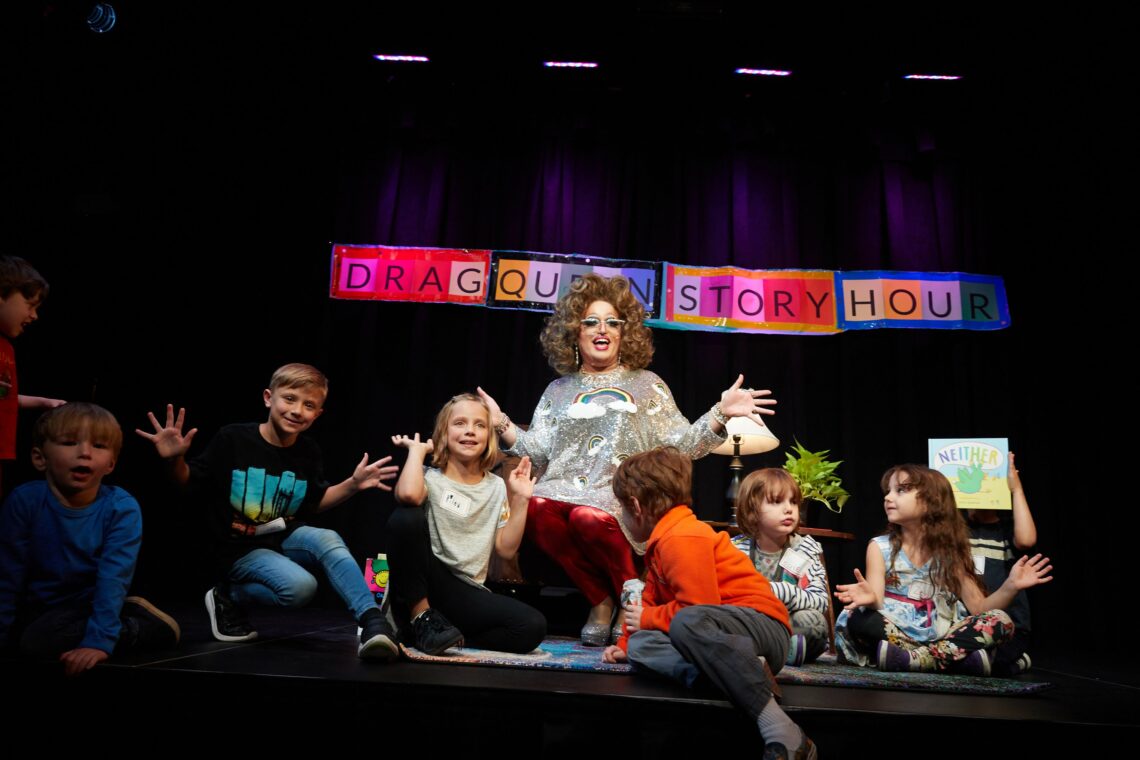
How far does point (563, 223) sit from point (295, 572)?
9.95 feet

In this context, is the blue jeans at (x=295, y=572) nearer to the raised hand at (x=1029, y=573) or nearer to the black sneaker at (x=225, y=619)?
the black sneaker at (x=225, y=619)

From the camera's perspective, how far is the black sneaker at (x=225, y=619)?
255cm

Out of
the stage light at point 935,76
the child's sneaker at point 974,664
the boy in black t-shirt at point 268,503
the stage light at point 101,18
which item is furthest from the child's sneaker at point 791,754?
the stage light at point 101,18

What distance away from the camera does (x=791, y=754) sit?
1.62 m

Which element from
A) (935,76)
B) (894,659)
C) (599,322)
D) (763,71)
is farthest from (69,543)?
(935,76)

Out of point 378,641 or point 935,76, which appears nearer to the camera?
point 378,641

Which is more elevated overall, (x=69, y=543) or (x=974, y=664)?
(x=69, y=543)

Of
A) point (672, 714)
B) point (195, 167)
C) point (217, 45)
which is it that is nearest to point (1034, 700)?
point (672, 714)

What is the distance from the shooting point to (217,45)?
171 inches

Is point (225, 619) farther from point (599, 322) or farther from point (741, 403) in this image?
point (741, 403)

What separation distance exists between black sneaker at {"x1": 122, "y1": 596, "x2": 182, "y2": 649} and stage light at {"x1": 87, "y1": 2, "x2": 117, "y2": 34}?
3.08 metres

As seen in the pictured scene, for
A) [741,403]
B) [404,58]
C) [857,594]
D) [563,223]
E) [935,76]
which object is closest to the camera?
[857,594]

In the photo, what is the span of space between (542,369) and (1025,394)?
285 centimetres

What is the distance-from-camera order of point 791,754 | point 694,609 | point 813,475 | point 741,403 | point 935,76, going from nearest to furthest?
1. point 791,754
2. point 694,609
3. point 741,403
4. point 813,475
5. point 935,76
